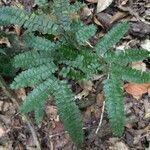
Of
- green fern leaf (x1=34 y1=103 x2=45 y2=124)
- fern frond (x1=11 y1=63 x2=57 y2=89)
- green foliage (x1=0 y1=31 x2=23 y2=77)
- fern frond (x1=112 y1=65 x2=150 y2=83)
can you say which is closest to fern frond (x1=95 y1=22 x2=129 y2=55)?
fern frond (x1=112 y1=65 x2=150 y2=83)

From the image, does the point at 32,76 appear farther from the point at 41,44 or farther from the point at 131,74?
the point at 131,74

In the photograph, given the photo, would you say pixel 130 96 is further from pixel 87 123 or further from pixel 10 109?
pixel 10 109

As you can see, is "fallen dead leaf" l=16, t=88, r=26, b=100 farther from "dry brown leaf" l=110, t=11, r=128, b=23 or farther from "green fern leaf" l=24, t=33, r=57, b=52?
"dry brown leaf" l=110, t=11, r=128, b=23

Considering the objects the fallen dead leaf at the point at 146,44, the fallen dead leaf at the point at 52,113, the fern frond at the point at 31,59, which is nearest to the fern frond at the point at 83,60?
the fern frond at the point at 31,59

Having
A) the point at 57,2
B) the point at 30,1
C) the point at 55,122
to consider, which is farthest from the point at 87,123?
the point at 30,1

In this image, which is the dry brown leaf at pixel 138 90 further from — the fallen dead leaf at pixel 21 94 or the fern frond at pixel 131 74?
the fallen dead leaf at pixel 21 94
